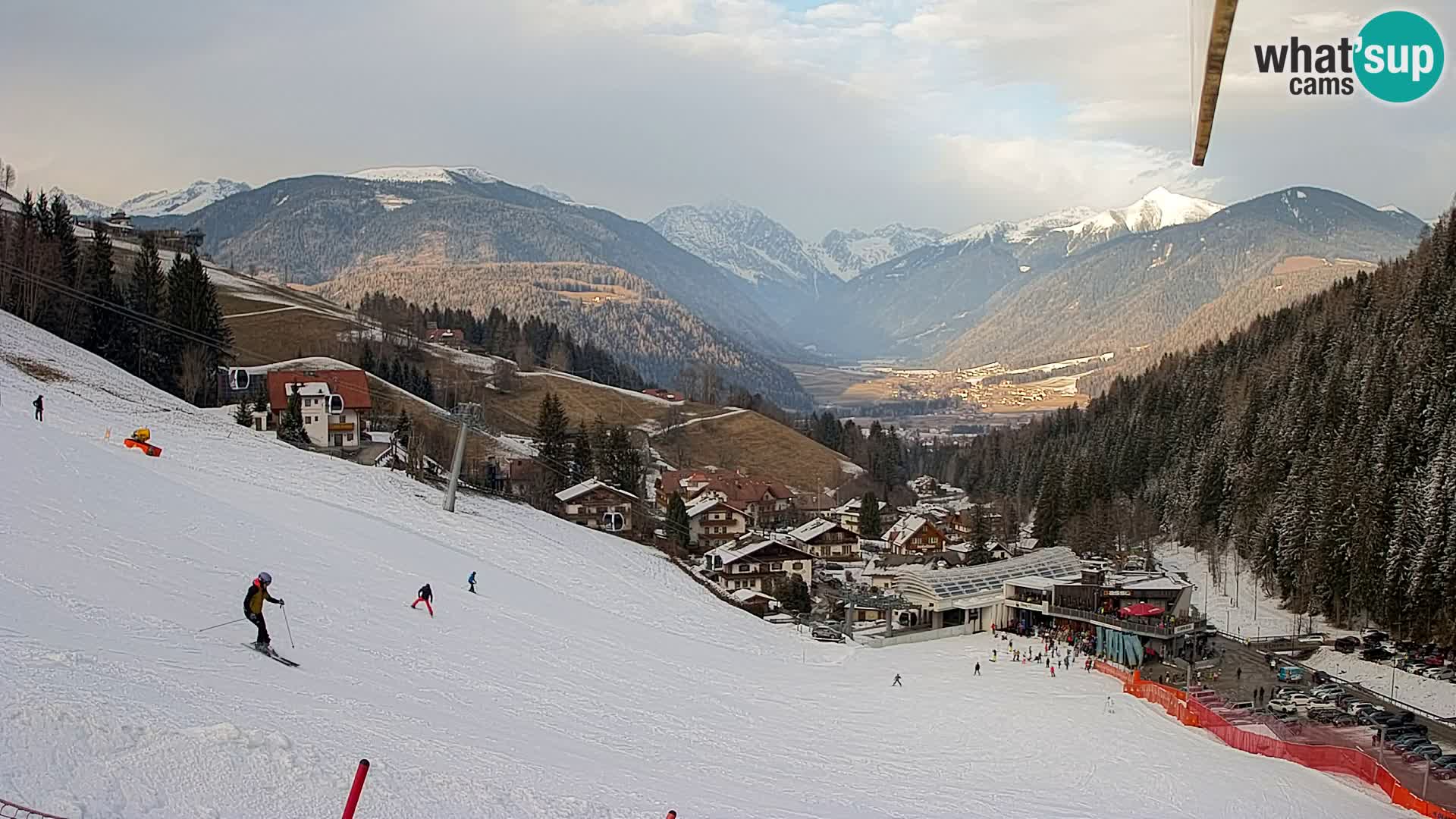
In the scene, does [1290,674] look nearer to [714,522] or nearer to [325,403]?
[714,522]

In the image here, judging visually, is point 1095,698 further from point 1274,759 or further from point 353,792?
point 353,792

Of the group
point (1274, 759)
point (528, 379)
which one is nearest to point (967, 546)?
point (1274, 759)

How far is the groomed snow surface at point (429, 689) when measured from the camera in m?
10.5

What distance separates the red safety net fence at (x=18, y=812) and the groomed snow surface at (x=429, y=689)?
154 mm

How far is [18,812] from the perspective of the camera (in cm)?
815

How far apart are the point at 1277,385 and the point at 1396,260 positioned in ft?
53.5

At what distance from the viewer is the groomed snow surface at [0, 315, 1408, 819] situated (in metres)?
10.5

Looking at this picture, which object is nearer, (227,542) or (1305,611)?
(227,542)

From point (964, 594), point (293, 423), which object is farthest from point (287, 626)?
point (293, 423)

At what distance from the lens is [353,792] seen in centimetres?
821

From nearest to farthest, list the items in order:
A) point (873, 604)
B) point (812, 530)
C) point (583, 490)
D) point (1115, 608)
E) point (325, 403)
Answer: point (1115, 608) → point (873, 604) → point (325, 403) → point (583, 490) → point (812, 530)

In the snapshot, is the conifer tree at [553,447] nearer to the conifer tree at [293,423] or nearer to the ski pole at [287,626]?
the conifer tree at [293,423]

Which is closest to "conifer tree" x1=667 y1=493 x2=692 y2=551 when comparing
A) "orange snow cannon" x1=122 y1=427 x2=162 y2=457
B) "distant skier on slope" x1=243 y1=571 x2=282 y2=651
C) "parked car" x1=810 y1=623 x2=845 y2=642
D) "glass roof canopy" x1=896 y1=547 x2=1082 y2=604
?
"glass roof canopy" x1=896 y1=547 x2=1082 y2=604

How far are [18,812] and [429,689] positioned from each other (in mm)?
8861
